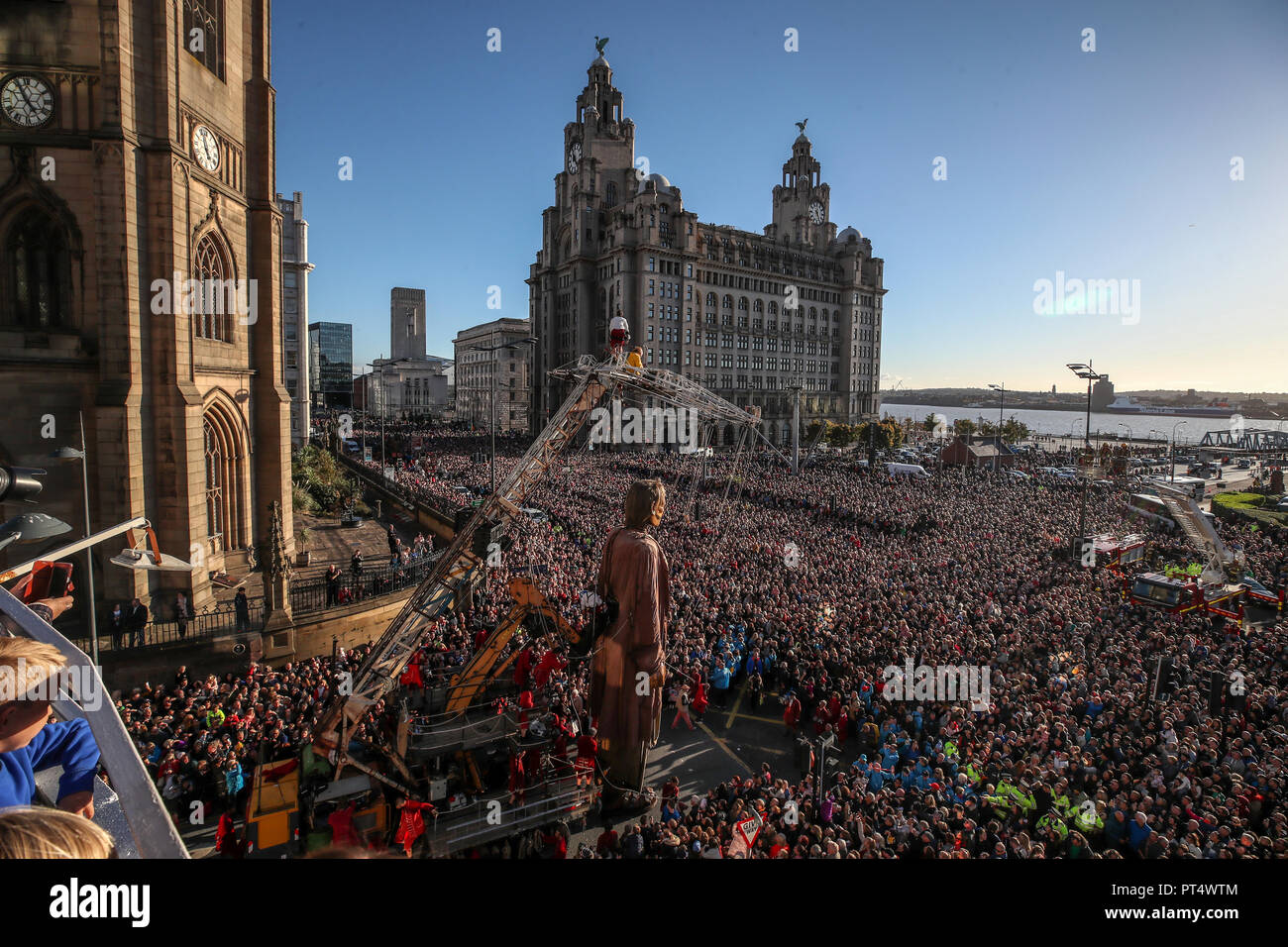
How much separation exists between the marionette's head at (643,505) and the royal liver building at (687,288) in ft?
261

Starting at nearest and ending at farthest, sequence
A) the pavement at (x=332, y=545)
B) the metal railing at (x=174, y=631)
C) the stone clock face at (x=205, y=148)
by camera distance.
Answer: the metal railing at (x=174, y=631), the stone clock face at (x=205, y=148), the pavement at (x=332, y=545)

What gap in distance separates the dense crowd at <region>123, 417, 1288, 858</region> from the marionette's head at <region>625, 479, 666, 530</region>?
3097 millimetres

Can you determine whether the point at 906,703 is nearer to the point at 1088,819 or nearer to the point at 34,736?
the point at 1088,819

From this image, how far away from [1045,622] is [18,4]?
31.9m

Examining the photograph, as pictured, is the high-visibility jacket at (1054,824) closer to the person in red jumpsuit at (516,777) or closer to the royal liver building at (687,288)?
the person in red jumpsuit at (516,777)

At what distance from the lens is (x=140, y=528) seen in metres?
17.0

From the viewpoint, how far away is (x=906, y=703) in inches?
584

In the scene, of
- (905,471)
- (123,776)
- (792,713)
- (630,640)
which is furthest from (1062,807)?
(905,471)

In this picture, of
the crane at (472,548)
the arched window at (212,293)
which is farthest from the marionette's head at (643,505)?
the arched window at (212,293)

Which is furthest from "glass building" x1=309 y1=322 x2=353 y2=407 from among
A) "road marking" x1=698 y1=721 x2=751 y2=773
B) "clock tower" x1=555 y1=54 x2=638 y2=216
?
"road marking" x1=698 y1=721 x2=751 y2=773

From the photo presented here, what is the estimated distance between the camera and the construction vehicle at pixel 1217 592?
2147cm

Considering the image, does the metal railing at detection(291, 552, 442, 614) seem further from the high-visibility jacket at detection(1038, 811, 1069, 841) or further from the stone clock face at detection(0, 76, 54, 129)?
the high-visibility jacket at detection(1038, 811, 1069, 841)
